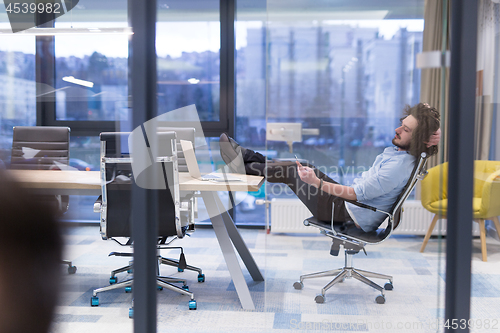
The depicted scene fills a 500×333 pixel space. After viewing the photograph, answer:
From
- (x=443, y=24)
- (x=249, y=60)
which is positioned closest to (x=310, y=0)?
(x=443, y=24)

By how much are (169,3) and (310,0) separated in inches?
99.4

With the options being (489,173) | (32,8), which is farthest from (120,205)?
(32,8)

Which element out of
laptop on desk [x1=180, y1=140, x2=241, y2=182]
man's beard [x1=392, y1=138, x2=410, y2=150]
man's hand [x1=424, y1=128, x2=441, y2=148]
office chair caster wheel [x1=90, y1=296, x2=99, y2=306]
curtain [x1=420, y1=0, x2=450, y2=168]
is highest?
curtain [x1=420, y1=0, x2=450, y2=168]

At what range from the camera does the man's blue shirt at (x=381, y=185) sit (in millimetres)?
1873

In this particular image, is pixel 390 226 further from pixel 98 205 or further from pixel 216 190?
pixel 98 205

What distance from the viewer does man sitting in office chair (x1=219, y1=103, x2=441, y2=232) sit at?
1765mm

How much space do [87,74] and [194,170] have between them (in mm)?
1875

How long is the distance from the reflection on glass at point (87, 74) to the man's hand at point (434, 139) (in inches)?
89.6

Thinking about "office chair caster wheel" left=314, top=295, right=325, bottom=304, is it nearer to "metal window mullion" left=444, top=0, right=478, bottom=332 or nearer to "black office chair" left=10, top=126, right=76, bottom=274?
"metal window mullion" left=444, top=0, right=478, bottom=332

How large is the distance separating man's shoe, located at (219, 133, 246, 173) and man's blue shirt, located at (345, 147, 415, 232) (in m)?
1.17

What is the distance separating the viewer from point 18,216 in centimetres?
79

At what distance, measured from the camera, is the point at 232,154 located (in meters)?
3.45

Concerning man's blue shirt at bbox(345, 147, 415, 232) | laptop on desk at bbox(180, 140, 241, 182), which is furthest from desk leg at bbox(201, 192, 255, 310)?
man's blue shirt at bbox(345, 147, 415, 232)

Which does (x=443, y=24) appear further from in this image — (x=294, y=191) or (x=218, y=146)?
(x=218, y=146)
